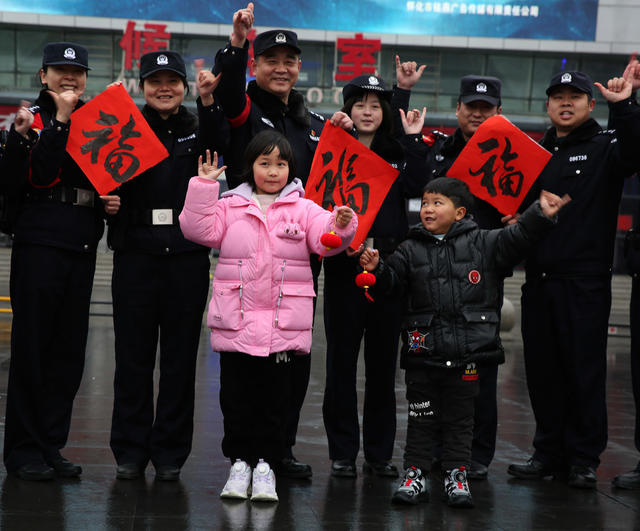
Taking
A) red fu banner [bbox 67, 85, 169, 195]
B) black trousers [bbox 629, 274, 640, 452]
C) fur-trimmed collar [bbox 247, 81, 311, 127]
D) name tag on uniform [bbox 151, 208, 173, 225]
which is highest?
fur-trimmed collar [bbox 247, 81, 311, 127]

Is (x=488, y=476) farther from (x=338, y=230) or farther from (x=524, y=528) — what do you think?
(x=338, y=230)

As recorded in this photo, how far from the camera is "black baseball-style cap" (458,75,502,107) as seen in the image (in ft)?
19.8

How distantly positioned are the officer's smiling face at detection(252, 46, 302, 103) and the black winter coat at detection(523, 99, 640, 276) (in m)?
1.66

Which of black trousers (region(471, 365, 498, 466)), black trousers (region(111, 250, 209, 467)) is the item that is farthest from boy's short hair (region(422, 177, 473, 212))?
black trousers (region(111, 250, 209, 467))

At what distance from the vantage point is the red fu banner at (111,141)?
5188 millimetres

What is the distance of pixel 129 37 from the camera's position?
3259cm

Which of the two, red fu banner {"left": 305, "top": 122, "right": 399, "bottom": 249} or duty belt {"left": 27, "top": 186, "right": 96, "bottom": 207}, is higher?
red fu banner {"left": 305, "top": 122, "right": 399, "bottom": 249}

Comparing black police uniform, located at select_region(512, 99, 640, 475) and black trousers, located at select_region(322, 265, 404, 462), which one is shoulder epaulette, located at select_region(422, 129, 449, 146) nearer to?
black police uniform, located at select_region(512, 99, 640, 475)

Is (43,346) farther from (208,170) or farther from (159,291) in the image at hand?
(208,170)

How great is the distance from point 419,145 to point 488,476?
6.47 ft

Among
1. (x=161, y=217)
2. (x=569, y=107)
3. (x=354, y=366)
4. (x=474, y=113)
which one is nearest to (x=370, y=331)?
(x=354, y=366)

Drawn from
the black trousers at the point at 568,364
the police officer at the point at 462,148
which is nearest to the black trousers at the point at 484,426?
the police officer at the point at 462,148

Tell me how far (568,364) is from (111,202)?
2784 mm

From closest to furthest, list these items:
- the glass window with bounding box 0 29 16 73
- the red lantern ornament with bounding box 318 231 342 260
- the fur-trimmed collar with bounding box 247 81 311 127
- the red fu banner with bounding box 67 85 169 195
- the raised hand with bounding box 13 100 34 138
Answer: the red lantern ornament with bounding box 318 231 342 260 → the raised hand with bounding box 13 100 34 138 → the red fu banner with bounding box 67 85 169 195 → the fur-trimmed collar with bounding box 247 81 311 127 → the glass window with bounding box 0 29 16 73
